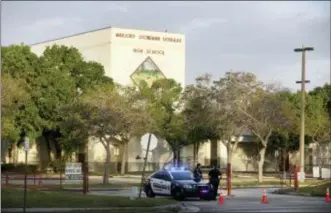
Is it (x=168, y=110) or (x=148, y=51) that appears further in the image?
(x=148, y=51)

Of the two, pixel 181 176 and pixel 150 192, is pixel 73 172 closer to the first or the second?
pixel 150 192

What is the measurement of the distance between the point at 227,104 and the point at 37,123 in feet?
69.1

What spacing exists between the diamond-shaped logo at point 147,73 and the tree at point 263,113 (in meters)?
28.2

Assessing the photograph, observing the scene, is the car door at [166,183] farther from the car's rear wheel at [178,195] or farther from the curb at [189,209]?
the curb at [189,209]

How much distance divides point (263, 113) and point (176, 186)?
66.6 feet

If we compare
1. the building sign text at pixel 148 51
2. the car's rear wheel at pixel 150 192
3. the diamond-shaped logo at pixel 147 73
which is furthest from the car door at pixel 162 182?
the building sign text at pixel 148 51

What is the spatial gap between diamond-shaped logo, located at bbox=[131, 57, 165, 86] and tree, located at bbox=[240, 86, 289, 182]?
28199 mm

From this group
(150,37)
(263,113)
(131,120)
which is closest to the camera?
(131,120)

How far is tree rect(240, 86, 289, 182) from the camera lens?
4806 cm

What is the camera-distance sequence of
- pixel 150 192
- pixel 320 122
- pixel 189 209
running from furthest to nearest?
pixel 320 122
pixel 150 192
pixel 189 209

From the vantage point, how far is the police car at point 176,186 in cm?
2920

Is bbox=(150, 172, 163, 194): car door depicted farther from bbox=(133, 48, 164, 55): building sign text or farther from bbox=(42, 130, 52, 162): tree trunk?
bbox=(133, 48, 164, 55): building sign text

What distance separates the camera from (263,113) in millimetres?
48250

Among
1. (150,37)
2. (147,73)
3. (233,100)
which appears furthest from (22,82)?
(150,37)
